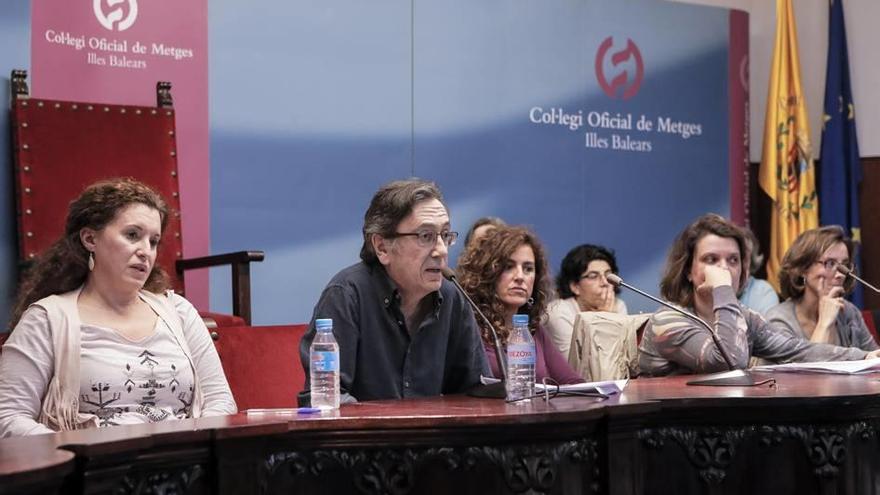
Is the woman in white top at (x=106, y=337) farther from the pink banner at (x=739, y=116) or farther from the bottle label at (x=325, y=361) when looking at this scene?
the pink banner at (x=739, y=116)

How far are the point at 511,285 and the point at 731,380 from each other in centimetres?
97

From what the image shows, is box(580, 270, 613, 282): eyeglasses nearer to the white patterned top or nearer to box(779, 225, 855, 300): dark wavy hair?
box(779, 225, 855, 300): dark wavy hair

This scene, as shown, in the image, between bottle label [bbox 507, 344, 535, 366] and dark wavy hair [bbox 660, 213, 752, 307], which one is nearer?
bottle label [bbox 507, 344, 535, 366]

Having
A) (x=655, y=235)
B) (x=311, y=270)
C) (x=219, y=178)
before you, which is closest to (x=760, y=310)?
(x=655, y=235)

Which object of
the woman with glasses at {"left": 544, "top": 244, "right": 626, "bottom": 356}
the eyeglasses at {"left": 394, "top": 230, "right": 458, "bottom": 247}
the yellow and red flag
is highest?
the yellow and red flag

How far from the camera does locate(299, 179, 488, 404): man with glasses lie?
9.87 ft

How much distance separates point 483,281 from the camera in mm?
4035

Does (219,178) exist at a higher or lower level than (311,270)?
higher

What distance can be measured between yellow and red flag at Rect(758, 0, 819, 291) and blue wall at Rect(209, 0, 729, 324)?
33cm

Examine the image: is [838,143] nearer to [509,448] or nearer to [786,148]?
[786,148]

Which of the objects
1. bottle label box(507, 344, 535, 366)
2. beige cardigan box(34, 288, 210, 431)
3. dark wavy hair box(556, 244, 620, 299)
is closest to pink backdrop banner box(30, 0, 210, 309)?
dark wavy hair box(556, 244, 620, 299)

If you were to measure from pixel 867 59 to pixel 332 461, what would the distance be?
240 inches

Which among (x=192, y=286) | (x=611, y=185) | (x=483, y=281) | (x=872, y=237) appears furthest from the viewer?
(x=872, y=237)

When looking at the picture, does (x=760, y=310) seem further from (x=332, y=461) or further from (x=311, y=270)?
(x=332, y=461)
